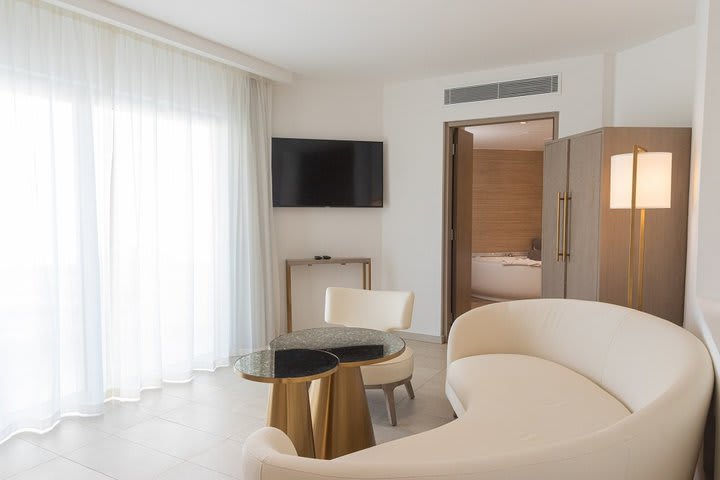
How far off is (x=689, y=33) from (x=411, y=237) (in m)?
3.01

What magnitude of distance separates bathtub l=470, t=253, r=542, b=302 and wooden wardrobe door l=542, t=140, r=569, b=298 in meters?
2.99

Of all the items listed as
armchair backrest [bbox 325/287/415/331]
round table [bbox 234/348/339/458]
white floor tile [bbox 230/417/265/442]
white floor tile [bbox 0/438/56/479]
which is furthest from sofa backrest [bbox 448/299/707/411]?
white floor tile [bbox 0/438/56/479]

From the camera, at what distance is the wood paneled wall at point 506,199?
28.0ft

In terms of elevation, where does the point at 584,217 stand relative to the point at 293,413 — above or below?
above

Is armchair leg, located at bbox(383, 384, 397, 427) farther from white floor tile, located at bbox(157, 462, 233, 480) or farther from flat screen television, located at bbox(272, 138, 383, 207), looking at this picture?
flat screen television, located at bbox(272, 138, 383, 207)

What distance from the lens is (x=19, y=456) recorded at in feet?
→ 9.30

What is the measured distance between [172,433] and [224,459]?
1.78ft

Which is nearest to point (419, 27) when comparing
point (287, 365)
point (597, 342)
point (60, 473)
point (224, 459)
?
point (597, 342)

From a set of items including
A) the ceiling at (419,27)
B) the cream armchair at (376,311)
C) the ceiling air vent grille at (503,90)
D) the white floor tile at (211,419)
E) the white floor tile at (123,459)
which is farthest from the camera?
the ceiling air vent grille at (503,90)

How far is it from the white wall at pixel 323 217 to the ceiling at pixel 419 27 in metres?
0.58

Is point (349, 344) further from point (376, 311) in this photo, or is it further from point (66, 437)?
point (66, 437)

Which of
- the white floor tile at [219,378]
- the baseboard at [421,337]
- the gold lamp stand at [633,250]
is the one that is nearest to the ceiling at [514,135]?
the baseboard at [421,337]

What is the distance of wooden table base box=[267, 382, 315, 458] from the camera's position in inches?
94.3

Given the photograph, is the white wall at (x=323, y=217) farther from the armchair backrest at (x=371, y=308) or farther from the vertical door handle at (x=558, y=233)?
the vertical door handle at (x=558, y=233)
